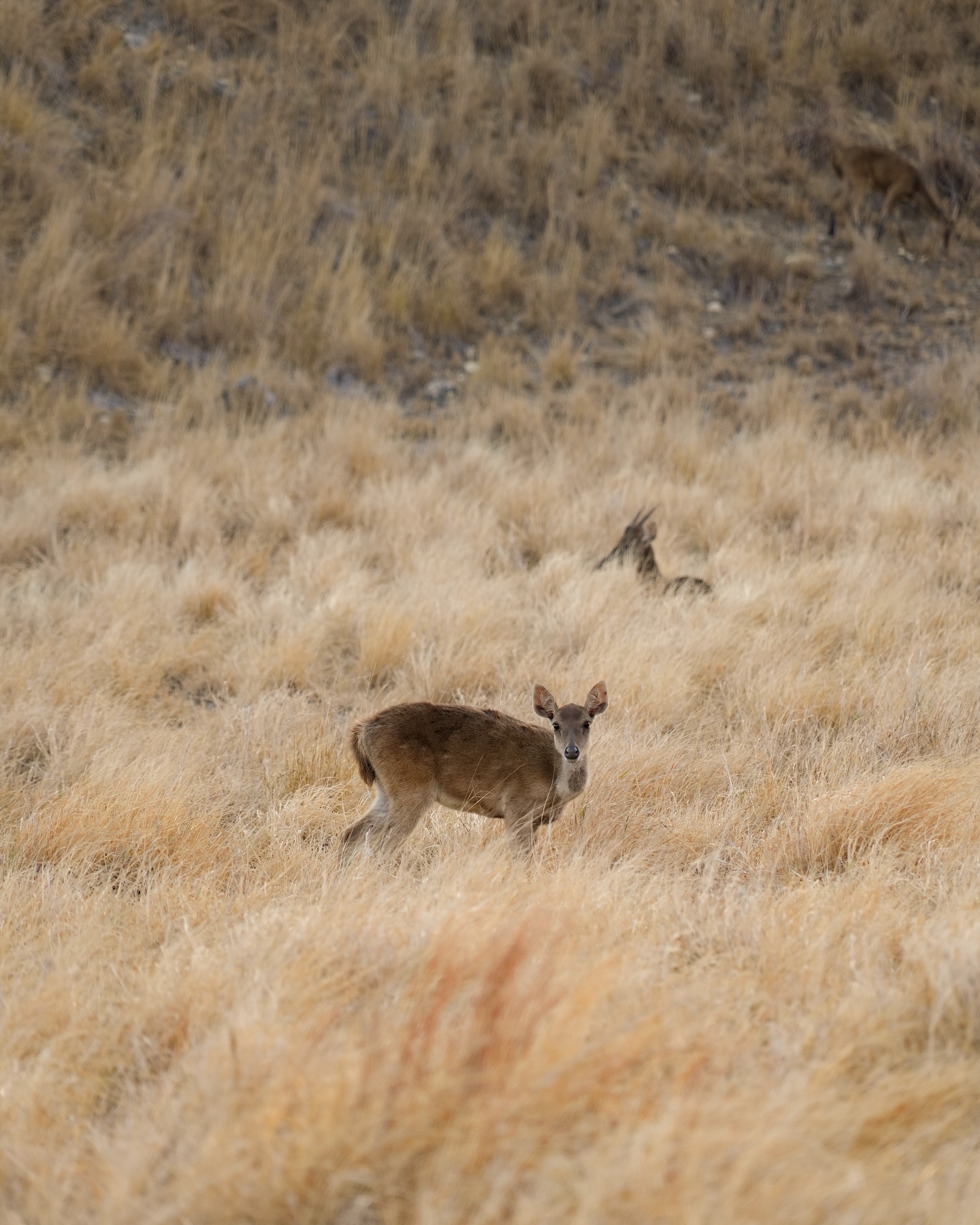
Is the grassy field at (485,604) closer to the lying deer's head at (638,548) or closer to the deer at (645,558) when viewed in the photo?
the deer at (645,558)

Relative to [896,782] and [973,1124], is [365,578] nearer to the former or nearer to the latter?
[896,782]

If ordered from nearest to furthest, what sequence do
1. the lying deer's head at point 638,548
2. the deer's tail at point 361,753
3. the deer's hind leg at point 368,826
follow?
the deer's hind leg at point 368,826, the deer's tail at point 361,753, the lying deer's head at point 638,548

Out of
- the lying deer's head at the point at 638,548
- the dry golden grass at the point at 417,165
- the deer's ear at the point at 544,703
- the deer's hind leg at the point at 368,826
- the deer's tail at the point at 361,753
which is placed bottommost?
the deer's hind leg at the point at 368,826

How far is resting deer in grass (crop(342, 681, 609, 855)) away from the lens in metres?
4.17

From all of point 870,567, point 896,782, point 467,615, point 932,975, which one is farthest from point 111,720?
Answer: point 870,567

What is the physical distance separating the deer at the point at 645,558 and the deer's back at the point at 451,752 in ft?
9.49

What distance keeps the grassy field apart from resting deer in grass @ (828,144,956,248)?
276mm

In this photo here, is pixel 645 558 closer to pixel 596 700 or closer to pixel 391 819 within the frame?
pixel 596 700

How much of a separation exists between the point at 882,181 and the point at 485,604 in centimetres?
1076

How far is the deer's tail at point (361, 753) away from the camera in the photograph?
4.27 m

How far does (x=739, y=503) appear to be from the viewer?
9047 mm

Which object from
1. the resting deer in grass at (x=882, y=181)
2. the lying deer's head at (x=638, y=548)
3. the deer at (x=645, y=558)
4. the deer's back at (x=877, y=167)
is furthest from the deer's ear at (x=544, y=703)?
the deer's back at (x=877, y=167)

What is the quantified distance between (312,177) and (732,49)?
6.68 metres

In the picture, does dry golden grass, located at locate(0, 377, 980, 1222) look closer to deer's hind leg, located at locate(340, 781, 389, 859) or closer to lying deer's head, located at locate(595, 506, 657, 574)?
deer's hind leg, located at locate(340, 781, 389, 859)
